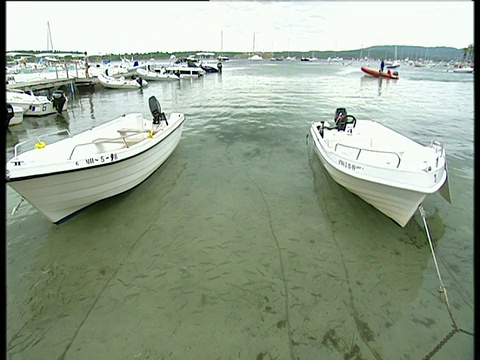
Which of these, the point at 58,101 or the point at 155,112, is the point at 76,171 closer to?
the point at 155,112

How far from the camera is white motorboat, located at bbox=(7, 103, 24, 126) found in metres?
13.6

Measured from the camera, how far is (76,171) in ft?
17.7

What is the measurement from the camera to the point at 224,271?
4.79 m

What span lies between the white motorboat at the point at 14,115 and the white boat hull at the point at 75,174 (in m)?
9.15

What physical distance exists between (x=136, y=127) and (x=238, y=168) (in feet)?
11.1

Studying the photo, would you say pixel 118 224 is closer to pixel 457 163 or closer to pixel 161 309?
pixel 161 309

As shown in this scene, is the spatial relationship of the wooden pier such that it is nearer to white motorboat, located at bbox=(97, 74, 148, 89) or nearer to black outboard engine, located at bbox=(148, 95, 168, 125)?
white motorboat, located at bbox=(97, 74, 148, 89)

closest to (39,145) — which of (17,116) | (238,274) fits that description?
(238,274)

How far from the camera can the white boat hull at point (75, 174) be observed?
505 cm

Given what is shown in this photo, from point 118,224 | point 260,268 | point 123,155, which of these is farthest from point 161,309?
point 123,155

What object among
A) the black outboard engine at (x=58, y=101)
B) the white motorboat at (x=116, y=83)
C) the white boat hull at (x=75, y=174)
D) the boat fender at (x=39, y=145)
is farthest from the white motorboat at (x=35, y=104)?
the white motorboat at (x=116, y=83)

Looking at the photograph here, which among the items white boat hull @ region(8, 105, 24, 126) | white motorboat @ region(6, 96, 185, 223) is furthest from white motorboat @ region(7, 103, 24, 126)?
white motorboat @ region(6, 96, 185, 223)

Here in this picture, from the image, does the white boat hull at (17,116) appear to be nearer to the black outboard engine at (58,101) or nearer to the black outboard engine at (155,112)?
the black outboard engine at (58,101)

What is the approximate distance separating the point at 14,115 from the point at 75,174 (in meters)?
11.8
